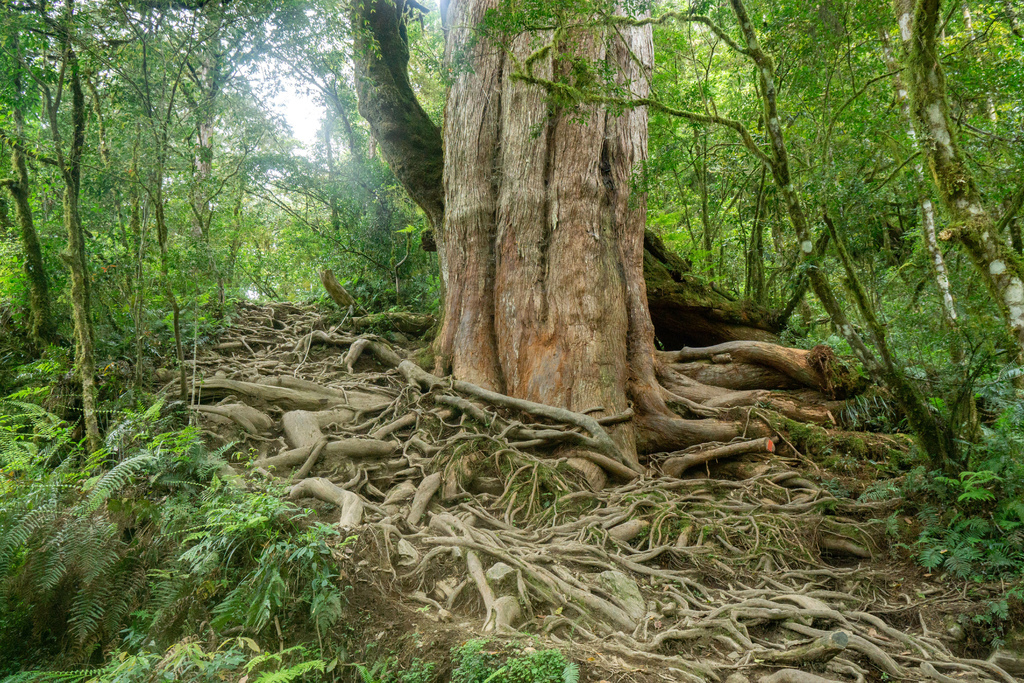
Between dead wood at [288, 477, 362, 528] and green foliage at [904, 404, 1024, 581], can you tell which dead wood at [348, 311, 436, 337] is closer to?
dead wood at [288, 477, 362, 528]

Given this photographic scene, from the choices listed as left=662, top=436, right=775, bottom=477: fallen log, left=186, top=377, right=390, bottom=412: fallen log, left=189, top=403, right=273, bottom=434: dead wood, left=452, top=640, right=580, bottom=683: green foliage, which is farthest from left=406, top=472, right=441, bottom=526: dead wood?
left=662, top=436, right=775, bottom=477: fallen log

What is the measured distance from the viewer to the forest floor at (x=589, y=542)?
272cm

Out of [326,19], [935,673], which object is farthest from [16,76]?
[935,673]

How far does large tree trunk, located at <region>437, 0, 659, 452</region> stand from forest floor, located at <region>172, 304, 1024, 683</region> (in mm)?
598

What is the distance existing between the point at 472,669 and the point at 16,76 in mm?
6016

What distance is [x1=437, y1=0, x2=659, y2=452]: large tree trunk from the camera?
554 cm

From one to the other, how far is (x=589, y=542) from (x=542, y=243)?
3.27 metres

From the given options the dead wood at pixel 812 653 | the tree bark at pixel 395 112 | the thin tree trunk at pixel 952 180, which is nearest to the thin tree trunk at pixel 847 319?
the thin tree trunk at pixel 952 180

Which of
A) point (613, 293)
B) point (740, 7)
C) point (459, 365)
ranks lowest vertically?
point (459, 365)

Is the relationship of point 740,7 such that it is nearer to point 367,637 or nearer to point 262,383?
point 367,637

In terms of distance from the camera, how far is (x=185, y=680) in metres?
2.25

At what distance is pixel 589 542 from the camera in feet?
12.6

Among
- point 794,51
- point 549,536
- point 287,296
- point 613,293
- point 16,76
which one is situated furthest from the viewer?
point 287,296

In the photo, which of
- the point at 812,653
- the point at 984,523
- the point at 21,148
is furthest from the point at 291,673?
the point at 21,148
